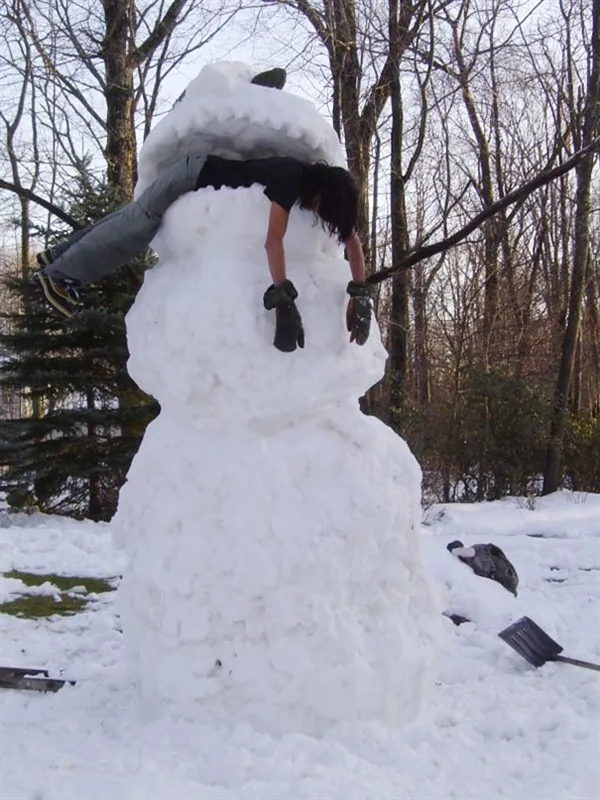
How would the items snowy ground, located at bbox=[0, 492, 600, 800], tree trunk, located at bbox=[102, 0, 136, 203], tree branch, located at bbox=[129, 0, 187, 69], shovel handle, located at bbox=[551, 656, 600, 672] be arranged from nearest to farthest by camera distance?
1. snowy ground, located at bbox=[0, 492, 600, 800]
2. shovel handle, located at bbox=[551, 656, 600, 672]
3. tree trunk, located at bbox=[102, 0, 136, 203]
4. tree branch, located at bbox=[129, 0, 187, 69]

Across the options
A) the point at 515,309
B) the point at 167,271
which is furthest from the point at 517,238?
the point at 167,271

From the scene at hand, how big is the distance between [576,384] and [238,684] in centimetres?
1345

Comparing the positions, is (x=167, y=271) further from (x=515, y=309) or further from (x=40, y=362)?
(x=515, y=309)

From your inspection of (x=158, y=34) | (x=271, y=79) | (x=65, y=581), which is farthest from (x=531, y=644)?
(x=158, y=34)

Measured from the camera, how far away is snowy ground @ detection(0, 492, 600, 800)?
2.31 metres

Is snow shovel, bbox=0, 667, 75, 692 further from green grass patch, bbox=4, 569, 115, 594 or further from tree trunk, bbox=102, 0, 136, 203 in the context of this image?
tree trunk, bbox=102, 0, 136, 203

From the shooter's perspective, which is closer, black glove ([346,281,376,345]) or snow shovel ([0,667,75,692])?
black glove ([346,281,376,345])

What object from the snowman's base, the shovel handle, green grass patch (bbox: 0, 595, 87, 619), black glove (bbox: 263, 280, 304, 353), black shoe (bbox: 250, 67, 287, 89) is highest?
black shoe (bbox: 250, 67, 287, 89)

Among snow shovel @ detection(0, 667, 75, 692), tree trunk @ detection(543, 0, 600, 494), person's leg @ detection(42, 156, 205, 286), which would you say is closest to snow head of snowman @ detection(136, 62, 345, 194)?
person's leg @ detection(42, 156, 205, 286)

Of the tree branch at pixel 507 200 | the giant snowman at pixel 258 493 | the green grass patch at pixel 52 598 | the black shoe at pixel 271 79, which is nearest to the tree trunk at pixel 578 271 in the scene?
the tree branch at pixel 507 200

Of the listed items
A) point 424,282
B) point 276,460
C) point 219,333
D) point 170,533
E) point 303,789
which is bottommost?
point 303,789

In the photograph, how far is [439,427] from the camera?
11047 millimetres

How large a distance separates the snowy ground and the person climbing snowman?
136 cm

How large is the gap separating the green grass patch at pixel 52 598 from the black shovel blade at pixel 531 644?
256 cm
